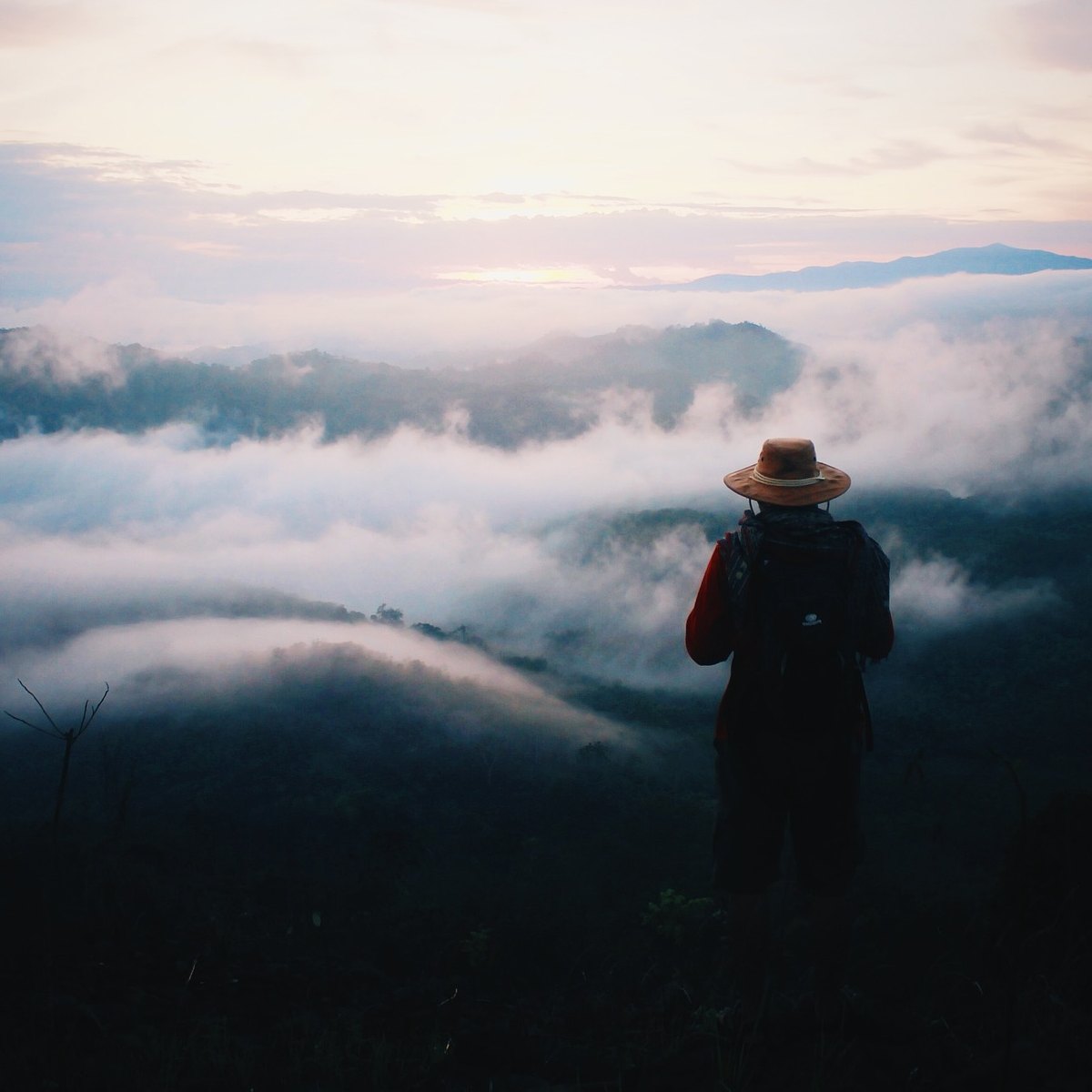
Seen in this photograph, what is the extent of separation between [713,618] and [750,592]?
25cm

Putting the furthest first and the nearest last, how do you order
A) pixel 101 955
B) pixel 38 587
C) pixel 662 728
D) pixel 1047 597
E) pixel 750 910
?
pixel 38 587, pixel 1047 597, pixel 662 728, pixel 101 955, pixel 750 910

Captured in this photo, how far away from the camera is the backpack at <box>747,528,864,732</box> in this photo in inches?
156


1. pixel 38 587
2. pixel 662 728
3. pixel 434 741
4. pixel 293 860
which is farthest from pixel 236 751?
pixel 38 587

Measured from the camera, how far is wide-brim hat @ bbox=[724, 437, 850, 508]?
4324 mm

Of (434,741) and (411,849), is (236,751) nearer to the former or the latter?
(434,741)

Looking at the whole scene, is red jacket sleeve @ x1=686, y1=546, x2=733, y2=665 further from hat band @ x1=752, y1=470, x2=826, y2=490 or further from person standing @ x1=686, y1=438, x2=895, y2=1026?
hat band @ x1=752, y1=470, x2=826, y2=490

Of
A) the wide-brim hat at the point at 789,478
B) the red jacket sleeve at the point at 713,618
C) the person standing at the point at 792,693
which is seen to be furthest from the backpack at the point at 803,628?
the wide-brim hat at the point at 789,478

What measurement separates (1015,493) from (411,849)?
171803 mm

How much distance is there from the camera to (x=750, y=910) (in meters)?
4.35

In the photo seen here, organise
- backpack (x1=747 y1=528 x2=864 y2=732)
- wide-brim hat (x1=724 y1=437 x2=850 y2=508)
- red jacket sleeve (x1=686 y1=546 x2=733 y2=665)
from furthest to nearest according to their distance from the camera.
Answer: wide-brim hat (x1=724 y1=437 x2=850 y2=508)
red jacket sleeve (x1=686 y1=546 x2=733 y2=665)
backpack (x1=747 y1=528 x2=864 y2=732)

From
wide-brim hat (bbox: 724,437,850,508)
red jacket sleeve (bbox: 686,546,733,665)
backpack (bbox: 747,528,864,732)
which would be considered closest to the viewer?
backpack (bbox: 747,528,864,732)

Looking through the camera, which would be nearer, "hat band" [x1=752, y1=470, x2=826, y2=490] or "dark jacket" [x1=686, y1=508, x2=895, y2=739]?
"dark jacket" [x1=686, y1=508, x2=895, y2=739]

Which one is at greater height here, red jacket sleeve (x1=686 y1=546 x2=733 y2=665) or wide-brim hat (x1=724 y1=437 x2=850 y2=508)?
wide-brim hat (x1=724 y1=437 x2=850 y2=508)

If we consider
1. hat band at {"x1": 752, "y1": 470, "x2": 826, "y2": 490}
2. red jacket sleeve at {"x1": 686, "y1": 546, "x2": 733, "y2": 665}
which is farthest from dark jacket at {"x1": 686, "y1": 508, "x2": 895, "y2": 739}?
hat band at {"x1": 752, "y1": 470, "x2": 826, "y2": 490}
